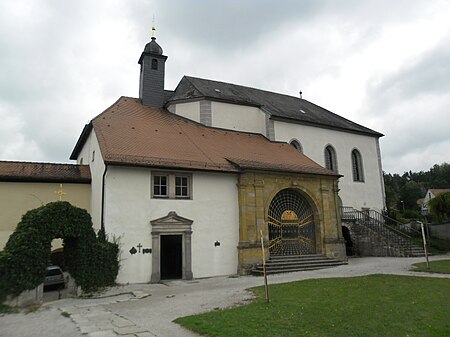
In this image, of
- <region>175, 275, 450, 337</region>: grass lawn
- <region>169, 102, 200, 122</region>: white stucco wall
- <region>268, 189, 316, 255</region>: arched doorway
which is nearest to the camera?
<region>175, 275, 450, 337</region>: grass lawn

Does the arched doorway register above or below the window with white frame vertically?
below

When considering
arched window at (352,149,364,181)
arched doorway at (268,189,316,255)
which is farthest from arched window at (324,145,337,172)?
arched doorway at (268,189,316,255)

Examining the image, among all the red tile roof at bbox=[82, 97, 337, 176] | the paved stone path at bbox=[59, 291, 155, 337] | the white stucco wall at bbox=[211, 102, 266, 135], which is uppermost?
the white stucco wall at bbox=[211, 102, 266, 135]

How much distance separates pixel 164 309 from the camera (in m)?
9.51

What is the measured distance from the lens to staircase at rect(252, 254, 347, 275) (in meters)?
16.6

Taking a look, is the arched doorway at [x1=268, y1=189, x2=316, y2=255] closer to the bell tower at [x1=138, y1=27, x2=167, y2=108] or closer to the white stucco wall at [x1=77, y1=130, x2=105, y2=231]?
the white stucco wall at [x1=77, y1=130, x2=105, y2=231]

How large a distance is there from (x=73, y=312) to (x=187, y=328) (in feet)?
13.2

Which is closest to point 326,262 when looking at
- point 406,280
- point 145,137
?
point 406,280

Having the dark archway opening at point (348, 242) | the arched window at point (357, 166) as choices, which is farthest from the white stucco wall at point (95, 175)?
the arched window at point (357, 166)

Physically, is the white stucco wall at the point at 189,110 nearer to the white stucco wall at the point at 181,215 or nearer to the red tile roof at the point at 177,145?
the red tile roof at the point at 177,145

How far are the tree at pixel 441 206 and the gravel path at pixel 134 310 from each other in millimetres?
13981

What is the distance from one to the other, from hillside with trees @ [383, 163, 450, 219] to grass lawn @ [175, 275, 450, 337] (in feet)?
117

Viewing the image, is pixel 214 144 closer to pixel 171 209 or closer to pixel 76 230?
pixel 171 209

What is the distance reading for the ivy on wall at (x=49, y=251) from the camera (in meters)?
11.3
